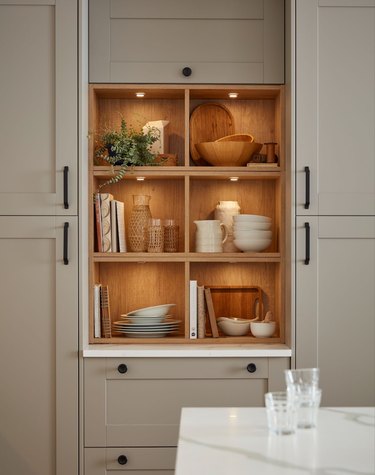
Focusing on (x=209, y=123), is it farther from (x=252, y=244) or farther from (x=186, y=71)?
(x=252, y=244)

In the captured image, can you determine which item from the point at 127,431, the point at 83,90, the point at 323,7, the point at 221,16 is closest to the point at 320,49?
the point at 323,7

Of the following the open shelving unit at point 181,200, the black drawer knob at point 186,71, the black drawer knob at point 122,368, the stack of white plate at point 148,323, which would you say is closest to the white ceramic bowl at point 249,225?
the open shelving unit at point 181,200

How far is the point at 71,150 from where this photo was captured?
3244mm

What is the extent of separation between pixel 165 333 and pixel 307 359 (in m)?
0.70

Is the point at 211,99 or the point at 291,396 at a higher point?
the point at 211,99

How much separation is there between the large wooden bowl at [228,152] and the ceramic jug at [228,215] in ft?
0.71

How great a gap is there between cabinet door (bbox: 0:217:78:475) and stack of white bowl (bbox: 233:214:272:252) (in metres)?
0.78

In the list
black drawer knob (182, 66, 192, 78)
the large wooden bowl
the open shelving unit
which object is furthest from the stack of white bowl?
black drawer knob (182, 66, 192, 78)

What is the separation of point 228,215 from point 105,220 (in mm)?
610

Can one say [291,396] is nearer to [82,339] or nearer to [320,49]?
[82,339]

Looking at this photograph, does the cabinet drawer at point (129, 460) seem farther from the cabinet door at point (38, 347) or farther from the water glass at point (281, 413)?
the water glass at point (281, 413)

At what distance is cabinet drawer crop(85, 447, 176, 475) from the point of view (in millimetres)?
3236

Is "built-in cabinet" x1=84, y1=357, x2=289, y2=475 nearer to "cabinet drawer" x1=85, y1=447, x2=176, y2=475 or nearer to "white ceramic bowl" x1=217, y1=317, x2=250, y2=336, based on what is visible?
"cabinet drawer" x1=85, y1=447, x2=176, y2=475

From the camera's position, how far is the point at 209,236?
11.6ft
